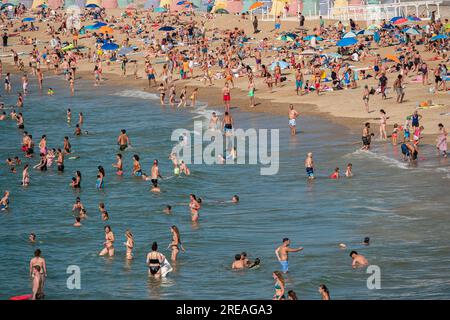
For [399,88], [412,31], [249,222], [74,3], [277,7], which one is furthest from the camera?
[74,3]

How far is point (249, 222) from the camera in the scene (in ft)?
86.0

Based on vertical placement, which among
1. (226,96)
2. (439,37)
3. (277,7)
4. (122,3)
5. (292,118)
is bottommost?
(292,118)

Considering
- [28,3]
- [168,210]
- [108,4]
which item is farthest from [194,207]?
[28,3]

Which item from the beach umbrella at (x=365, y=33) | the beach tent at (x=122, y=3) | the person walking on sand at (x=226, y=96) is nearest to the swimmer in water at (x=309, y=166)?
the person walking on sand at (x=226, y=96)

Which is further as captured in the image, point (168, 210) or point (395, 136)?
point (395, 136)

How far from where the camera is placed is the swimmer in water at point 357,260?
69.9 feet

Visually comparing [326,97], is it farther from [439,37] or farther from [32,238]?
[32,238]

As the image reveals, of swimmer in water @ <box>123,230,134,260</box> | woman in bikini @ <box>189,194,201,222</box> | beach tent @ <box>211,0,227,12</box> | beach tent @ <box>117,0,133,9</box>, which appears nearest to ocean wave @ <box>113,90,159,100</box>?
beach tent @ <box>211,0,227,12</box>

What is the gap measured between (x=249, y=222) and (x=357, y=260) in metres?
5.35

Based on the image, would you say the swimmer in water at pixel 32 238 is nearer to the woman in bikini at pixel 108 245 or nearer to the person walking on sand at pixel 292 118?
the woman in bikini at pixel 108 245

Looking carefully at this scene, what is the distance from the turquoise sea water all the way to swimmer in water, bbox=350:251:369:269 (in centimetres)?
19

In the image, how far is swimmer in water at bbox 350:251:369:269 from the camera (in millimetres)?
21319

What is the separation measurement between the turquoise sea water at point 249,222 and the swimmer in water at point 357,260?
0.19 meters
